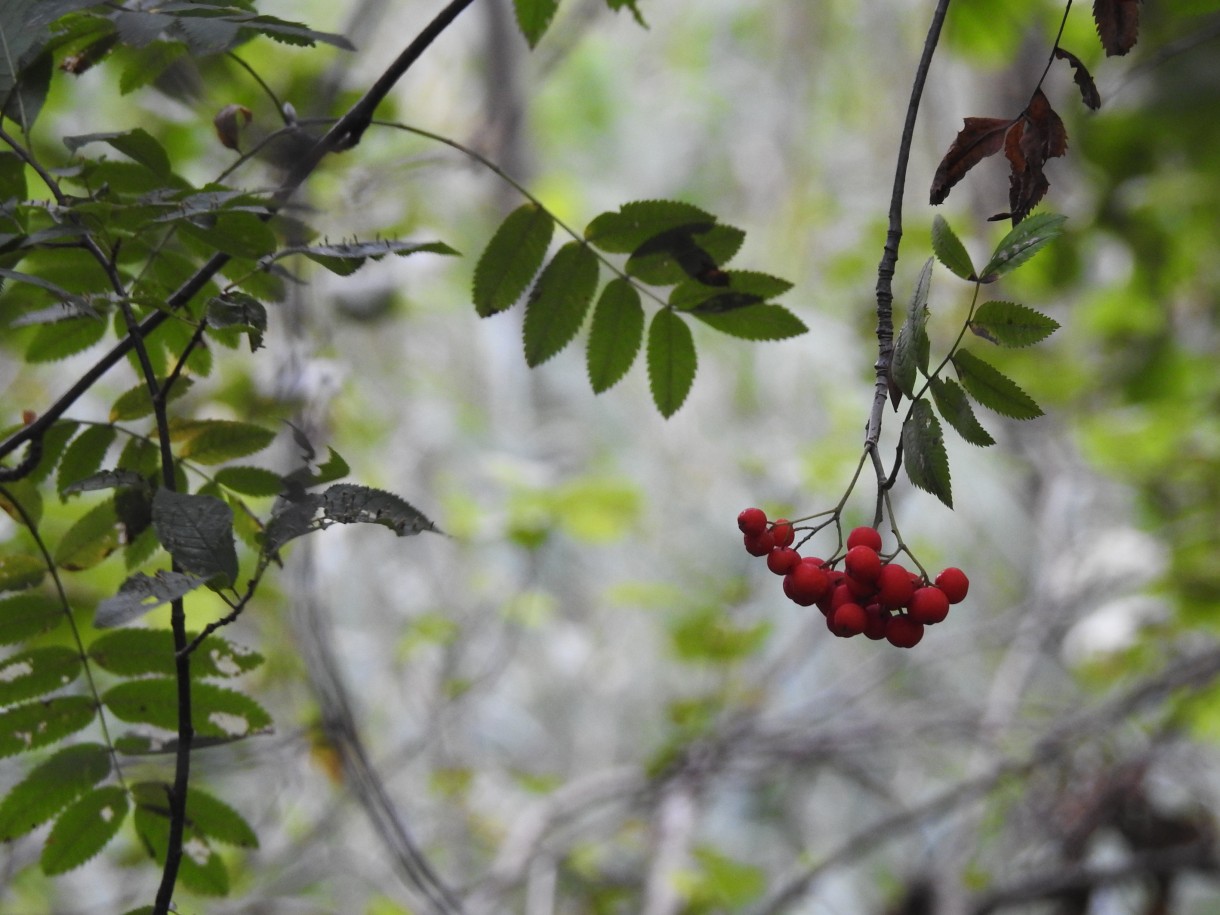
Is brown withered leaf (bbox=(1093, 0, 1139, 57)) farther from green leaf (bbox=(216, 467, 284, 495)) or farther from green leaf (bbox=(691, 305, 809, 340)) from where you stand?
green leaf (bbox=(216, 467, 284, 495))

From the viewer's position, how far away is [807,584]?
2.34 ft

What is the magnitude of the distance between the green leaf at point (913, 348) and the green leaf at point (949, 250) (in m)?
0.07

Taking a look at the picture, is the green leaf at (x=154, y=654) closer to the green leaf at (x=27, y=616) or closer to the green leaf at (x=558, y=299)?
the green leaf at (x=27, y=616)

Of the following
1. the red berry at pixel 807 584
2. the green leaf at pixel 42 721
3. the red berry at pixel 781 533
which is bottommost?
the red berry at pixel 807 584

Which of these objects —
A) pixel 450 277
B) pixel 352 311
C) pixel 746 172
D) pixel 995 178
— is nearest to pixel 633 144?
pixel 746 172

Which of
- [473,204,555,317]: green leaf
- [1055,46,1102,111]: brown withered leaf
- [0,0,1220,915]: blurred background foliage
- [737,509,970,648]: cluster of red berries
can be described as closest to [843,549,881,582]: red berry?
[737,509,970,648]: cluster of red berries

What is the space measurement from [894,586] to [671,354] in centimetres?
39

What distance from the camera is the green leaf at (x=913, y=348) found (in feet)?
2.08

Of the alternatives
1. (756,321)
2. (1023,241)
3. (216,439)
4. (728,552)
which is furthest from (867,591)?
(728,552)

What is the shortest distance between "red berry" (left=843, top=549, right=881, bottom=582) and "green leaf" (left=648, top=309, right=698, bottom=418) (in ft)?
1.13

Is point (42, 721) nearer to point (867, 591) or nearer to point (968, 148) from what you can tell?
point (867, 591)

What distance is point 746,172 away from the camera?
6.13 meters

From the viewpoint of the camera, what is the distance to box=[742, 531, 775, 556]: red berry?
0.76 metres

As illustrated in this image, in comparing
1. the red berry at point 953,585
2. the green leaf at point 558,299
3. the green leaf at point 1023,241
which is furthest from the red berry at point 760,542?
the green leaf at point 558,299
